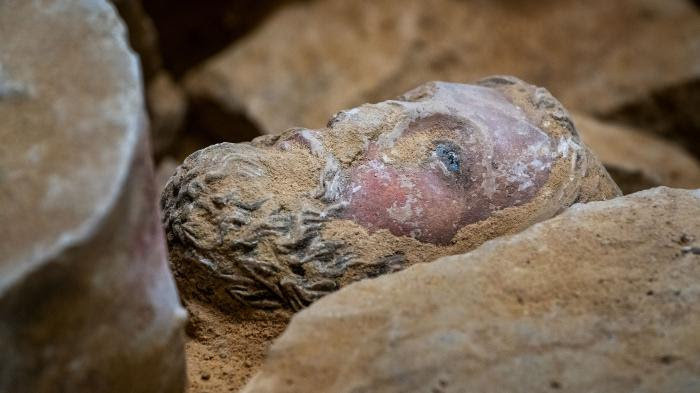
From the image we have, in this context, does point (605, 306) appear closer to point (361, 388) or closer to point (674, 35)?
point (361, 388)

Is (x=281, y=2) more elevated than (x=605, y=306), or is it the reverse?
(x=605, y=306)

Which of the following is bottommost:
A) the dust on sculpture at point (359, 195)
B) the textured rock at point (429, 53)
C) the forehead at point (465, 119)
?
the textured rock at point (429, 53)

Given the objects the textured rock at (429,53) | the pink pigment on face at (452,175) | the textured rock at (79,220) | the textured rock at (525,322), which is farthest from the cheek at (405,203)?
the textured rock at (429,53)

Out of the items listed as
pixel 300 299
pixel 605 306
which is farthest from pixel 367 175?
pixel 605 306

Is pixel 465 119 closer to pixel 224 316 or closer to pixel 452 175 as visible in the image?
pixel 452 175

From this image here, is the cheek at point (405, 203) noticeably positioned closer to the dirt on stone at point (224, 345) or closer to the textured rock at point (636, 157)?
the dirt on stone at point (224, 345)

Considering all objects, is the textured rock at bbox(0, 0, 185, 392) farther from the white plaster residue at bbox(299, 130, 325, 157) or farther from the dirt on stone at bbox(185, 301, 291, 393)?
the white plaster residue at bbox(299, 130, 325, 157)
